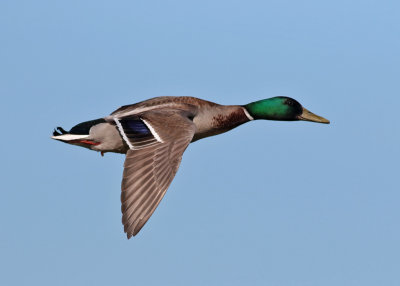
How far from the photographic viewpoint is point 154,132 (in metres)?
9.91

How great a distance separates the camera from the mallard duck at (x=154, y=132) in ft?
29.4

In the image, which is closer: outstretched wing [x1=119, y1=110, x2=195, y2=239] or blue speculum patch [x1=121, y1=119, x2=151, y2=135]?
outstretched wing [x1=119, y1=110, x2=195, y2=239]

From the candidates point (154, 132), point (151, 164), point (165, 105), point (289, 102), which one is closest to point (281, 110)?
point (289, 102)

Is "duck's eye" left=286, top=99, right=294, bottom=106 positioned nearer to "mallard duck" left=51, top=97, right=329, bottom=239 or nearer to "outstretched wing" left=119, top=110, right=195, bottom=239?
"mallard duck" left=51, top=97, right=329, bottom=239

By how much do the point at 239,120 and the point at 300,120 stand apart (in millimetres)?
1177

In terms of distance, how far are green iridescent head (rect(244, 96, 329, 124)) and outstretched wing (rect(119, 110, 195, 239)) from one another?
1769mm

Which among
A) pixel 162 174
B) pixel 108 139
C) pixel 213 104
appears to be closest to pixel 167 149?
pixel 162 174

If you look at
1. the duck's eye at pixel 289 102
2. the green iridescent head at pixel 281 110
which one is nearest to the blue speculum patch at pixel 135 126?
the green iridescent head at pixel 281 110

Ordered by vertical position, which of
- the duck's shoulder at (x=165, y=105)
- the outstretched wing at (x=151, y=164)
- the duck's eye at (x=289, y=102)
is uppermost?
the duck's shoulder at (x=165, y=105)

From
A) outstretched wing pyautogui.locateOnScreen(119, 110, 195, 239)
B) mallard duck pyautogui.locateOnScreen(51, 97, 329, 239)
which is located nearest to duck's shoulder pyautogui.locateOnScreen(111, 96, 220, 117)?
mallard duck pyautogui.locateOnScreen(51, 97, 329, 239)

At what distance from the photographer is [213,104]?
11516 mm

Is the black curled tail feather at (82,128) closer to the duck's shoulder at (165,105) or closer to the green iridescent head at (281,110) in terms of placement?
the duck's shoulder at (165,105)

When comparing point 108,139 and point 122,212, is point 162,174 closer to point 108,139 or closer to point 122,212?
point 122,212

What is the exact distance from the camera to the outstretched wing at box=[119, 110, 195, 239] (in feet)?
28.9
